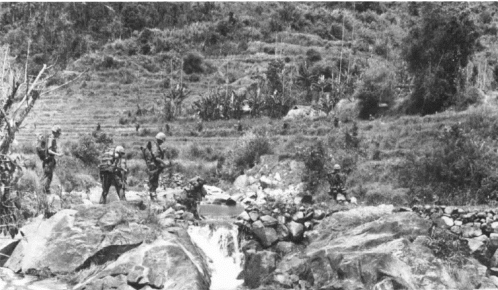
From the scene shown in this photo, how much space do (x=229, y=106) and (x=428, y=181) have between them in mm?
22677

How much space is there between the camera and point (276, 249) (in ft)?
45.0

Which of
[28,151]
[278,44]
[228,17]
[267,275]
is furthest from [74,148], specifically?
[228,17]

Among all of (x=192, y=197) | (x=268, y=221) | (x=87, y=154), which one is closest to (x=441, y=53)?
(x=87, y=154)

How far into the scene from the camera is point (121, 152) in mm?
14719

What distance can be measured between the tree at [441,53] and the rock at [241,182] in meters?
10.4

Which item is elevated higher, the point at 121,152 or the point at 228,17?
the point at 228,17

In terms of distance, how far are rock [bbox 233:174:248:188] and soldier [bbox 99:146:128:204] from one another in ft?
36.4

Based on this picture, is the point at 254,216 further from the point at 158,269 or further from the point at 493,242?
the point at 493,242

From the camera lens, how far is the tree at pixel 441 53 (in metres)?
31.2

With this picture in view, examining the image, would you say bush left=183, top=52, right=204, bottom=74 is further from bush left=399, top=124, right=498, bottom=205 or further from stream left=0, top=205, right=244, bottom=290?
stream left=0, top=205, right=244, bottom=290

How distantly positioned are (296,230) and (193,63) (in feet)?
150

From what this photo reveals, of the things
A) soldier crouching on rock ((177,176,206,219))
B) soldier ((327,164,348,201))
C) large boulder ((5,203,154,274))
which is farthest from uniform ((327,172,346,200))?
large boulder ((5,203,154,274))

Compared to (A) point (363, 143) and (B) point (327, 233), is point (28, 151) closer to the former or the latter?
(A) point (363, 143)

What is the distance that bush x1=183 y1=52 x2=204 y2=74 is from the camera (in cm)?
5794
